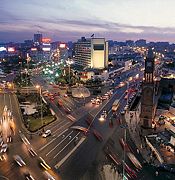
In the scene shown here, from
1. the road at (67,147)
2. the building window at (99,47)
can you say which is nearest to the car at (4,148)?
the road at (67,147)

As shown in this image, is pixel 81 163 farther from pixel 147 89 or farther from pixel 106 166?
pixel 147 89

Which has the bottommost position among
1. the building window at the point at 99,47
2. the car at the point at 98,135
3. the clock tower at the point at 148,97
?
the car at the point at 98,135

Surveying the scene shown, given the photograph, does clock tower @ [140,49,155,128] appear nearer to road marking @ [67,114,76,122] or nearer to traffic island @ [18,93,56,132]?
road marking @ [67,114,76,122]

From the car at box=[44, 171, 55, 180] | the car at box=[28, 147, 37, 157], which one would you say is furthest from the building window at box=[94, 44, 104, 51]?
the car at box=[44, 171, 55, 180]

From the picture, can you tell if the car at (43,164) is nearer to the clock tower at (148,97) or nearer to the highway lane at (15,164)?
the highway lane at (15,164)

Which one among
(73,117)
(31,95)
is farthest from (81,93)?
(73,117)

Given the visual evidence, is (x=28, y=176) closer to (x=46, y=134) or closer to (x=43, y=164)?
(x=43, y=164)

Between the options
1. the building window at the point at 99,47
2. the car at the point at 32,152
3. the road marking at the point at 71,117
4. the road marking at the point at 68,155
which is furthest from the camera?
the building window at the point at 99,47

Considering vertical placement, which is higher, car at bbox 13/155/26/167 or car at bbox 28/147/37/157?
car at bbox 13/155/26/167
